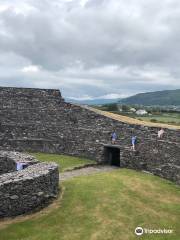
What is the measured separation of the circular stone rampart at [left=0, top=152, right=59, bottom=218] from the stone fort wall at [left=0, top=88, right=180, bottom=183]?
11203 mm

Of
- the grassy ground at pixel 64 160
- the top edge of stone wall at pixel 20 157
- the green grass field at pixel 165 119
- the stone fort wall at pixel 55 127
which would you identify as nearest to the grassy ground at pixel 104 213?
the top edge of stone wall at pixel 20 157

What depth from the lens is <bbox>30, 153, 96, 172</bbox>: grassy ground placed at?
109 ft

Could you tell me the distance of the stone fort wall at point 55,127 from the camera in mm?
34812

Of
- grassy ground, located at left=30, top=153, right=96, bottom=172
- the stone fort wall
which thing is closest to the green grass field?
the stone fort wall

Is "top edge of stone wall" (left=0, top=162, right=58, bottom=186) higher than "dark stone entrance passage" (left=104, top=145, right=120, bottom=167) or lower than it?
higher

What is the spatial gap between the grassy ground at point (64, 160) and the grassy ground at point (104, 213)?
5.02m

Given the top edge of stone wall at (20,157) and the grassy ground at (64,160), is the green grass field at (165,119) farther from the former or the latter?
the top edge of stone wall at (20,157)

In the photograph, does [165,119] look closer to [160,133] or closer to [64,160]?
[64,160]

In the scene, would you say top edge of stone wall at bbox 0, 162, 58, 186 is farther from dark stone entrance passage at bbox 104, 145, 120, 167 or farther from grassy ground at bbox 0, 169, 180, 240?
dark stone entrance passage at bbox 104, 145, 120, 167

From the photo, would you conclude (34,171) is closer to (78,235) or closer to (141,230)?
(78,235)

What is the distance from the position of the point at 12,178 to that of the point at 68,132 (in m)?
16.1

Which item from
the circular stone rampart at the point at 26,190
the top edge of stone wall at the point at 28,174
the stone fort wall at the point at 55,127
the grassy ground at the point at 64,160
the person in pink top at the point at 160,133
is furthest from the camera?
the stone fort wall at the point at 55,127

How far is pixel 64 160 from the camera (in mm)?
35219

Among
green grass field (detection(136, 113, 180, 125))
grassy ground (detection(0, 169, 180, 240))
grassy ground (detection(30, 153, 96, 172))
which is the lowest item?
grassy ground (detection(0, 169, 180, 240))
